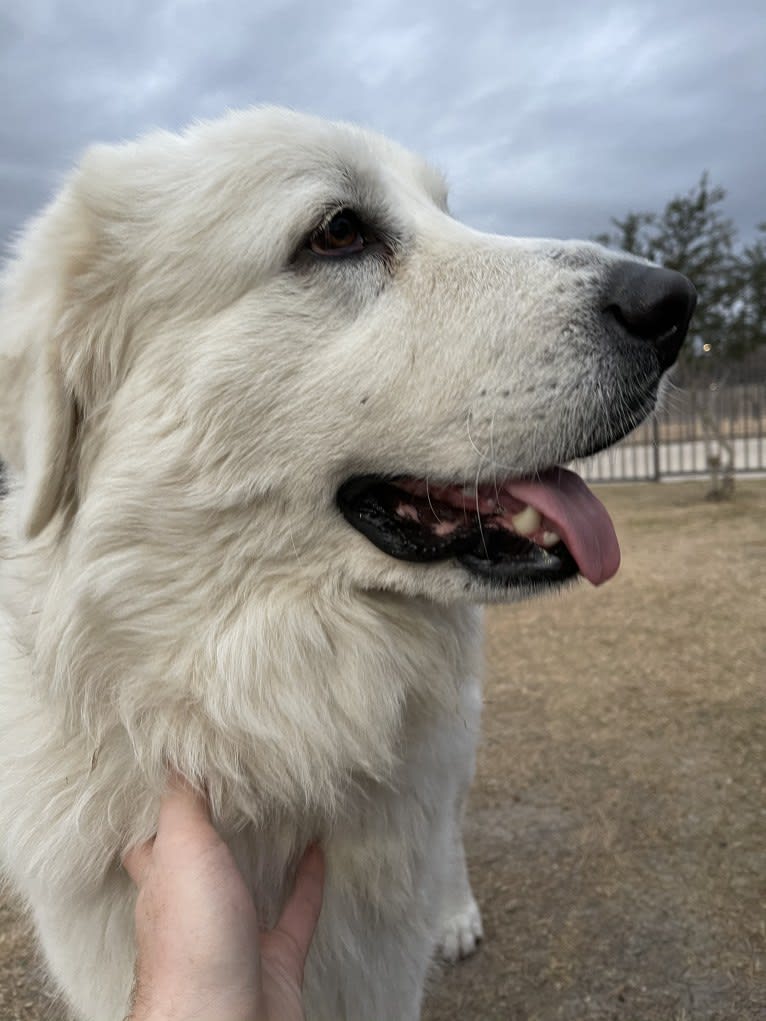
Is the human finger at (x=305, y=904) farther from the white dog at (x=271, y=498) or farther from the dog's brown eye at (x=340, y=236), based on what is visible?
the dog's brown eye at (x=340, y=236)

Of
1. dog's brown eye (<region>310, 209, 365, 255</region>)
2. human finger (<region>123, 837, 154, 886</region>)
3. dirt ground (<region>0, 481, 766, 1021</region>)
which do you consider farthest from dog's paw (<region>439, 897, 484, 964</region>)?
dog's brown eye (<region>310, 209, 365, 255</region>)

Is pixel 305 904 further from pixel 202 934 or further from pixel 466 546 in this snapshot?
pixel 466 546

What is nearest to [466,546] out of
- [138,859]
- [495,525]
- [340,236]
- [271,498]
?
[495,525]

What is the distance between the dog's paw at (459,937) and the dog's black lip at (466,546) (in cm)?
172

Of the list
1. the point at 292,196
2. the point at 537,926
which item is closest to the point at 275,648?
the point at 292,196

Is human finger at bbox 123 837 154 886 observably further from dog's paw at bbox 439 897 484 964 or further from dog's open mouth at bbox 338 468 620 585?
dog's paw at bbox 439 897 484 964

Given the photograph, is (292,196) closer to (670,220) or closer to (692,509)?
(692,509)

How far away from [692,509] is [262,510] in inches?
407

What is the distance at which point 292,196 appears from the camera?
1.65 metres

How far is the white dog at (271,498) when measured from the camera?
155cm

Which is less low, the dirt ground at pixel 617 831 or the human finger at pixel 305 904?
the human finger at pixel 305 904

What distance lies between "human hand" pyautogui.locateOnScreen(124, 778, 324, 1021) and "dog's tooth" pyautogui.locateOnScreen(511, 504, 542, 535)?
2.79 ft

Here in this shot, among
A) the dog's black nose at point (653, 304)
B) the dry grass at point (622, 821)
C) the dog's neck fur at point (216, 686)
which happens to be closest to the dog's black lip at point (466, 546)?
the dog's neck fur at point (216, 686)

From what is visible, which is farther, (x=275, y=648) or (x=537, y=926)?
(x=537, y=926)
